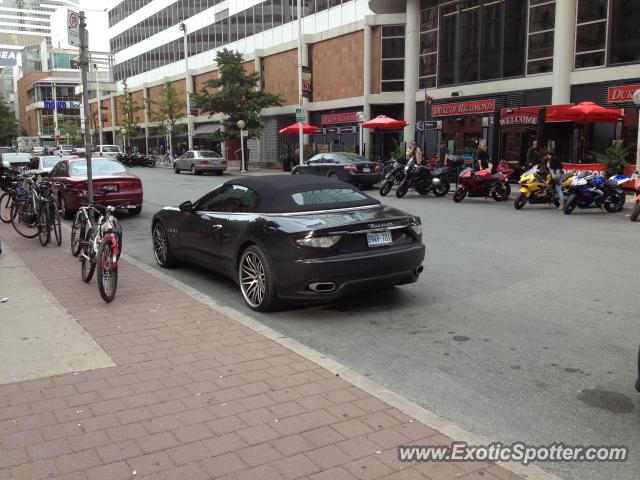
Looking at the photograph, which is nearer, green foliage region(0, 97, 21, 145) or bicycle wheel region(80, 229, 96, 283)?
bicycle wheel region(80, 229, 96, 283)

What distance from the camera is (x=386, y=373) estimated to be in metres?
4.85

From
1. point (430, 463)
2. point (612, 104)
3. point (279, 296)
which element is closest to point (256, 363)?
point (279, 296)

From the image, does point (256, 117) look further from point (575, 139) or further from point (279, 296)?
point (279, 296)

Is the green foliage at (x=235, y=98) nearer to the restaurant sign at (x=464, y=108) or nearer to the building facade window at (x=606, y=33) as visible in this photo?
the restaurant sign at (x=464, y=108)

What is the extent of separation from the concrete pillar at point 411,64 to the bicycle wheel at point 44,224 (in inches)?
957

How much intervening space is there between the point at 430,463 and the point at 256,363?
1.92 meters

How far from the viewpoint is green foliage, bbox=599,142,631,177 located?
20.3 meters

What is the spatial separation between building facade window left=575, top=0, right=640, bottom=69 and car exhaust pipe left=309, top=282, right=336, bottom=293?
67.8ft

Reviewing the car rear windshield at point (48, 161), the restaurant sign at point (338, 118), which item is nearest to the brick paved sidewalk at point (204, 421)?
the car rear windshield at point (48, 161)

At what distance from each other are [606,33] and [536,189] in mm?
10303

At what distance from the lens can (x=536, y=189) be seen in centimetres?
1673

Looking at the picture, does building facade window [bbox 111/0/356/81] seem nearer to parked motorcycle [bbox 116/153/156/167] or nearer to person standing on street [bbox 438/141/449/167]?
parked motorcycle [bbox 116/153/156/167]

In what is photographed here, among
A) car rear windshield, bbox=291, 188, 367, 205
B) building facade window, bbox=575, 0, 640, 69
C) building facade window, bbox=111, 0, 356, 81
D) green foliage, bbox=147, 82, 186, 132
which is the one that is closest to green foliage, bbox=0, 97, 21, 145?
building facade window, bbox=111, 0, 356, 81

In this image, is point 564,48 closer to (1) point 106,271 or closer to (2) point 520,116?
(2) point 520,116
